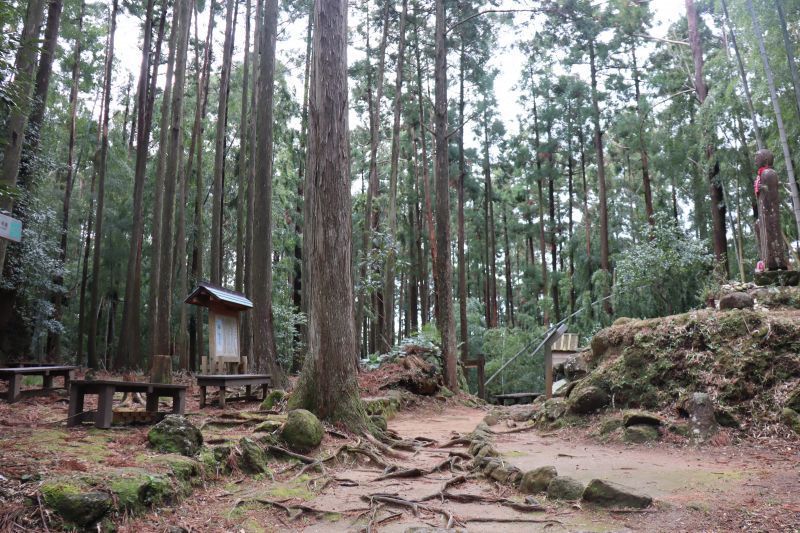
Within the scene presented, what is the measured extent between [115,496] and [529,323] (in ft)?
79.9

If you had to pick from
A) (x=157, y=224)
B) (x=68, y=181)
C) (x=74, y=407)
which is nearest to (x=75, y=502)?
(x=74, y=407)

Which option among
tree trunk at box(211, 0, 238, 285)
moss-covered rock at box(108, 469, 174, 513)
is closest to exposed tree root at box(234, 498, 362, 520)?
moss-covered rock at box(108, 469, 174, 513)

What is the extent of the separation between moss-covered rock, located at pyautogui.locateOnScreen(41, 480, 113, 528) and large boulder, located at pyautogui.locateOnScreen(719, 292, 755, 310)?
Answer: 8.53 metres

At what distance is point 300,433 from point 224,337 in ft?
15.6

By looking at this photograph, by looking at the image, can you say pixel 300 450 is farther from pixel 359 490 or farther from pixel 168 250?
pixel 168 250

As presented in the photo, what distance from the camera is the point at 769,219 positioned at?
1012cm

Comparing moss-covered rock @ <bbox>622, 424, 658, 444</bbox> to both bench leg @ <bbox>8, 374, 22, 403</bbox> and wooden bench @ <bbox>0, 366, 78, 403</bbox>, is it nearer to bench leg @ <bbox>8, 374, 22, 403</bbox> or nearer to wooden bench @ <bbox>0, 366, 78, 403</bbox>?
wooden bench @ <bbox>0, 366, 78, 403</bbox>

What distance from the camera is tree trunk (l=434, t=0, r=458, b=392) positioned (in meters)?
14.1

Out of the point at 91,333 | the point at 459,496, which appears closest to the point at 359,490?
the point at 459,496

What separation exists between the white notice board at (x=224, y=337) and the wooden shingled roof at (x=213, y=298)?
198 millimetres

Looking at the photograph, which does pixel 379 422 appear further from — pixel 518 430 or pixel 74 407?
pixel 74 407

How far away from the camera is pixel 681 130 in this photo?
62.9ft

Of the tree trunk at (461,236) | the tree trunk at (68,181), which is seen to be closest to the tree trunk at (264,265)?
the tree trunk at (461,236)

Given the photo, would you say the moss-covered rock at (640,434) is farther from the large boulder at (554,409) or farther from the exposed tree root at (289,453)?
the exposed tree root at (289,453)
